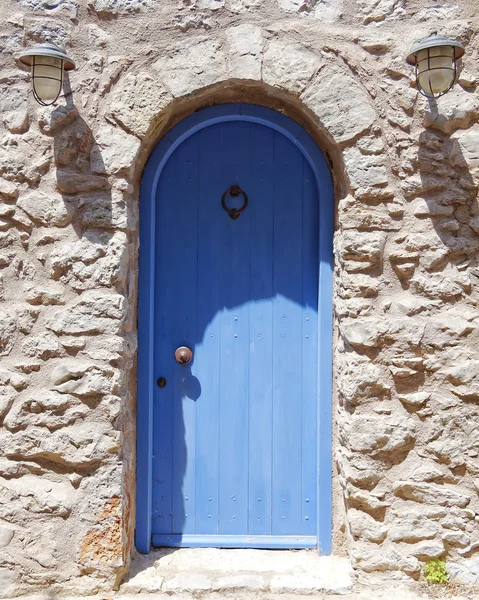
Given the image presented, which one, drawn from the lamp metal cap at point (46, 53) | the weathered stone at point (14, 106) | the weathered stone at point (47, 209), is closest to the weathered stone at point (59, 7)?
the lamp metal cap at point (46, 53)

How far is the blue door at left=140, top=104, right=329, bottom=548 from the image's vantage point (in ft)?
10.2

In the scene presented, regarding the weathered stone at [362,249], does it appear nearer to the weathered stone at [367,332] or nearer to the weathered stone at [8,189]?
the weathered stone at [367,332]

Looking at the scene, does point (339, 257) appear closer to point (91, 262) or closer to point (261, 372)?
point (261, 372)

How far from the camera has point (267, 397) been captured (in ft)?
10.3

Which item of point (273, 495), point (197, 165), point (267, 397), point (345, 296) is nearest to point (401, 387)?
point (345, 296)

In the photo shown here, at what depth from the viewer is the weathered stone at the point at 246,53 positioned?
→ 2869 millimetres

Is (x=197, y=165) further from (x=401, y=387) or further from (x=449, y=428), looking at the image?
(x=449, y=428)

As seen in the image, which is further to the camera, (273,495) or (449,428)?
(273,495)

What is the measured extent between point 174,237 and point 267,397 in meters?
0.95

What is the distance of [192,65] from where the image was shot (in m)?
2.88

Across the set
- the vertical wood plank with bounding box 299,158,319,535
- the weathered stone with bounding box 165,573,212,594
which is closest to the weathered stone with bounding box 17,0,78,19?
the vertical wood plank with bounding box 299,158,319,535

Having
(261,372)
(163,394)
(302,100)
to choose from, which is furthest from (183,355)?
(302,100)

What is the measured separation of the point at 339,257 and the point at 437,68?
3.06ft

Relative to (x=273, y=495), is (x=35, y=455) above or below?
above
